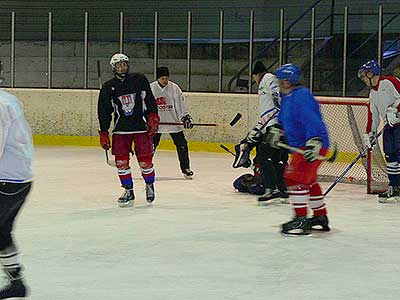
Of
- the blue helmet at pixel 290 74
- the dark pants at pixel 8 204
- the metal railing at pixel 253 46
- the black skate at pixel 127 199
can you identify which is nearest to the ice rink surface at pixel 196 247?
the black skate at pixel 127 199

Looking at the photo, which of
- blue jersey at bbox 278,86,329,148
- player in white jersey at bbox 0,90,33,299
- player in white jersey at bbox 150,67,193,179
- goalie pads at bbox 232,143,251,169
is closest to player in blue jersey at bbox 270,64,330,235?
blue jersey at bbox 278,86,329,148

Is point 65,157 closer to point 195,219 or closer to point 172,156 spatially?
point 172,156

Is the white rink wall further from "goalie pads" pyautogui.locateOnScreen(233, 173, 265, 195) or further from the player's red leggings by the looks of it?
the player's red leggings

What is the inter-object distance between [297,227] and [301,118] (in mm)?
680

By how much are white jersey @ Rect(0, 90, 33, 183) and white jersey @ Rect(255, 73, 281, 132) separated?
146 inches

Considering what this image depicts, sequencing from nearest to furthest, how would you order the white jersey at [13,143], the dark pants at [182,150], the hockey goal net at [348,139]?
the white jersey at [13,143] → the hockey goal net at [348,139] → the dark pants at [182,150]

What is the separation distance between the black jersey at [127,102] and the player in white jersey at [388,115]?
1.74m

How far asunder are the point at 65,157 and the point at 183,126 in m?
2.22

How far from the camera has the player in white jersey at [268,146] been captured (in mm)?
7504

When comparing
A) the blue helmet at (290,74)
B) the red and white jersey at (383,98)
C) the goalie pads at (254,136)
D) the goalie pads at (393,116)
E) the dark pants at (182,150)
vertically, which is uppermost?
the blue helmet at (290,74)

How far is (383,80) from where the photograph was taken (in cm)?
769

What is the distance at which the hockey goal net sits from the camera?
28.0ft

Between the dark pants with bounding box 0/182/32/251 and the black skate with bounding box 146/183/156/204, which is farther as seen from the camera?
the black skate with bounding box 146/183/156/204

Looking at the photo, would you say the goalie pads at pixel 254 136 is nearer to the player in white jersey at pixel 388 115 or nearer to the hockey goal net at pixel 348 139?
the player in white jersey at pixel 388 115
